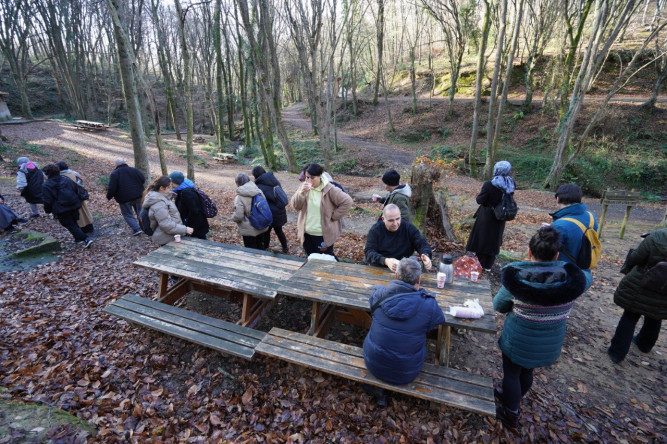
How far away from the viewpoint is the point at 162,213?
4.94 m

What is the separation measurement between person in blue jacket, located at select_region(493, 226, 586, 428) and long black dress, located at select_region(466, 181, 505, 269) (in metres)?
2.38

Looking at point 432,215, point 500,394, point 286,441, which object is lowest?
point 286,441

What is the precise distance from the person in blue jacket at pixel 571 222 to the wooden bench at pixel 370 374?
1903 millimetres

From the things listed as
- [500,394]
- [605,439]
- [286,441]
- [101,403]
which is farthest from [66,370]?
[605,439]

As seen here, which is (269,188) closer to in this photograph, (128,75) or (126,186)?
(126,186)

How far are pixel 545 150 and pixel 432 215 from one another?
17.1m

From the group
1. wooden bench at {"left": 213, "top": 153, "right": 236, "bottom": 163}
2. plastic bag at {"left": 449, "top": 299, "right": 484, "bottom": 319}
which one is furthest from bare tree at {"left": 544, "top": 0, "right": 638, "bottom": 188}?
wooden bench at {"left": 213, "top": 153, "right": 236, "bottom": 163}

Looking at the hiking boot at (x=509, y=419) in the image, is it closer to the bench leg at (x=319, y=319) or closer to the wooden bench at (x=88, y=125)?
the bench leg at (x=319, y=319)

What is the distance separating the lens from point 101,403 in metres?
3.22

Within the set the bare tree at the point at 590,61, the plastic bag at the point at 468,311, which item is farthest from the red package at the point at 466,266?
the bare tree at the point at 590,61

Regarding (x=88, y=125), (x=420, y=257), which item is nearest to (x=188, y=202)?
(x=420, y=257)

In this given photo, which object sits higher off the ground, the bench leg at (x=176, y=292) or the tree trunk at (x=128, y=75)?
the tree trunk at (x=128, y=75)

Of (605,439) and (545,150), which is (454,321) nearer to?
(605,439)

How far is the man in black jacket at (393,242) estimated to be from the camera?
394cm
